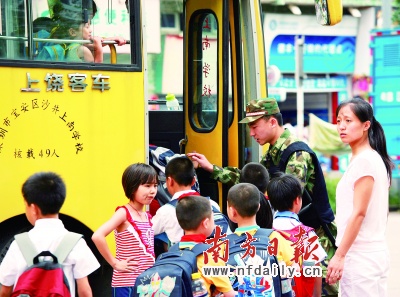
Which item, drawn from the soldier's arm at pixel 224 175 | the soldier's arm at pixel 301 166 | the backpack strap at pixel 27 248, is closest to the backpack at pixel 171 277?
the backpack strap at pixel 27 248

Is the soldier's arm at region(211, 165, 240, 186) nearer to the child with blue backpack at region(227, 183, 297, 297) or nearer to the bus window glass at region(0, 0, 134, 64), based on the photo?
the bus window glass at region(0, 0, 134, 64)

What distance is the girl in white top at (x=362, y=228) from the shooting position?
5.26 m

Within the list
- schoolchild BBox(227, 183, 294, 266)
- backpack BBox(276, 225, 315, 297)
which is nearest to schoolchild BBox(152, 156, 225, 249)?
backpack BBox(276, 225, 315, 297)

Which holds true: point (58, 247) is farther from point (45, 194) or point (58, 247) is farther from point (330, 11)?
point (330, 11)

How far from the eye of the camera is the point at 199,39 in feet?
28.2

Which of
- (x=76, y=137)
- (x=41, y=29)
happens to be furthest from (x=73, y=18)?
(x=76, y=137)

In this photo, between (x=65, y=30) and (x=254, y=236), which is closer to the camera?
(x=254, y=236)

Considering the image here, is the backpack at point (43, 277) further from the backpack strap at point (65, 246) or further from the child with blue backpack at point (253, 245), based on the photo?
the child with blue backpack at point (253, 245)

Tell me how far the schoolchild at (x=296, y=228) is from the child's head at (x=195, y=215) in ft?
2.04

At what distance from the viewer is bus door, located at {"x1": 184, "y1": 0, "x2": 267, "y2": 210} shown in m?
8.17

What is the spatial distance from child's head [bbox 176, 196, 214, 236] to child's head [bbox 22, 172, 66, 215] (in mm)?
775

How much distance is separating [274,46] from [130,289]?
2117 centimetres

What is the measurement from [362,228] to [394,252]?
26.3 ft

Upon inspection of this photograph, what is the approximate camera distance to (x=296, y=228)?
5.95 meters
